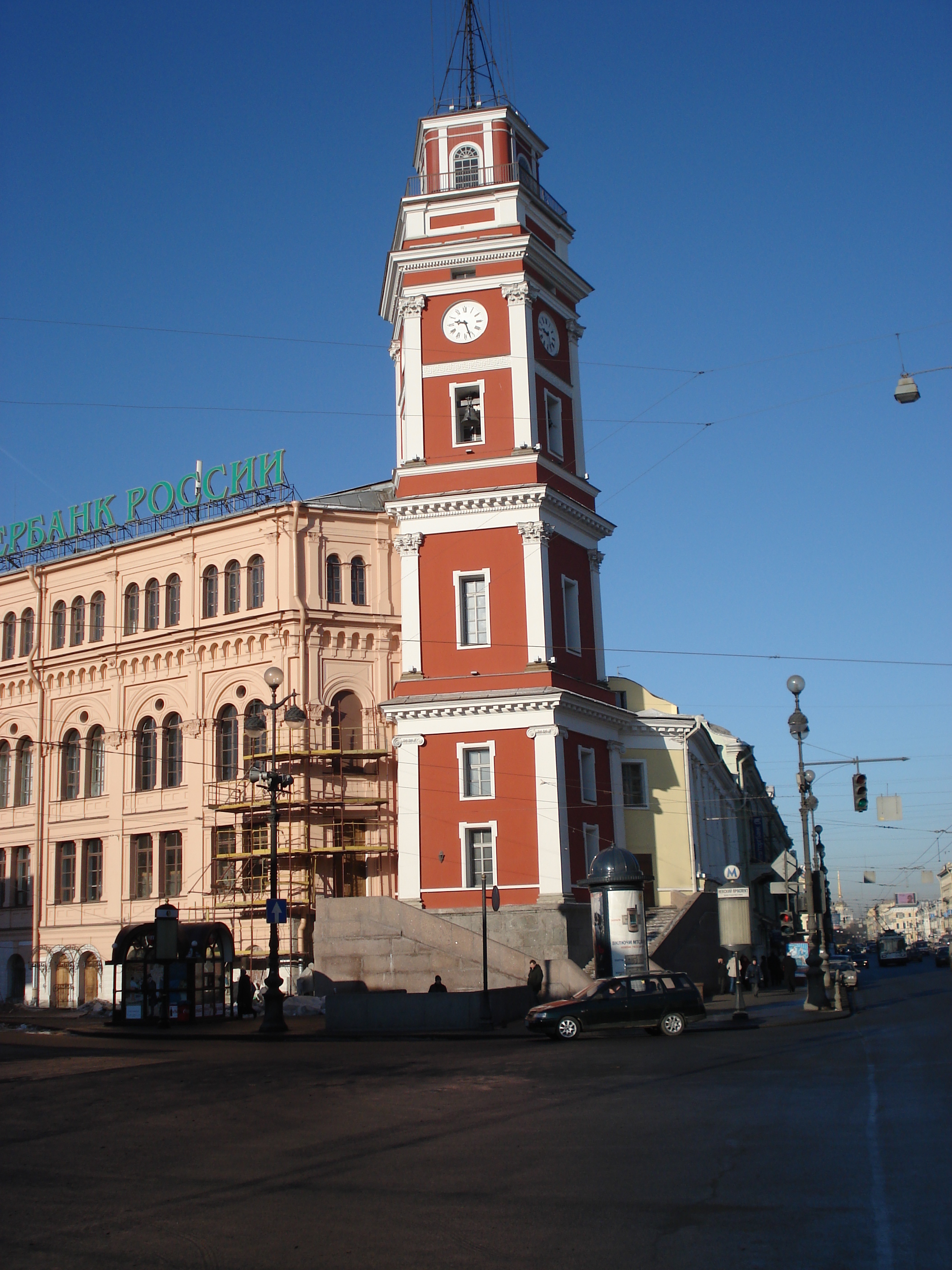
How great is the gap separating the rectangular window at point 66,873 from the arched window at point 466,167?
30427 millimetres

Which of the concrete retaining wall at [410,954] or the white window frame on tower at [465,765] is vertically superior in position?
the white window frame on tower at [465,765]

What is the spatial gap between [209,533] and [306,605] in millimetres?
5860

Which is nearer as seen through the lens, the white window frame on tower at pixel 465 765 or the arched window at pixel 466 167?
the white window frame on tower at pixel 465 765

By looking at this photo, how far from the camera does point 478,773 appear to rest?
40.4 metres

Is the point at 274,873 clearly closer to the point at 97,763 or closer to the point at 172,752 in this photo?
the point at 172,752

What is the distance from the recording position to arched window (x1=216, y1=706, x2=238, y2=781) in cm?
4844

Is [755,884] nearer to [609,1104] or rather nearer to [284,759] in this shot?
[284,759]

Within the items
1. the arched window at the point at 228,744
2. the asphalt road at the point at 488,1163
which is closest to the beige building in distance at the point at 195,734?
the arched window at the point at 228,744

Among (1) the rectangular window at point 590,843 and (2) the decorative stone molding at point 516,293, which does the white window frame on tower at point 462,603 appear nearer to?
(1) the rectangular window at point 590,843

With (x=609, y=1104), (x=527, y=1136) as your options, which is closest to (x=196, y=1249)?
(x=527, y=1136)

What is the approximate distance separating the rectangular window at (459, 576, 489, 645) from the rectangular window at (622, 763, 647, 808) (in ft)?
32.9

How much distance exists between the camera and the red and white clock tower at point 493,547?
39781 mm

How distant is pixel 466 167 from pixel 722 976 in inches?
1219

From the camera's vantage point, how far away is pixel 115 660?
2046 inches
